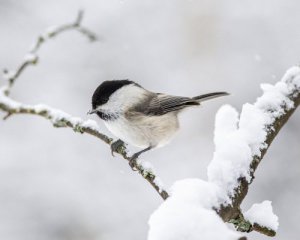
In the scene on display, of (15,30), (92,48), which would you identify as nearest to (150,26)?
(92,48)

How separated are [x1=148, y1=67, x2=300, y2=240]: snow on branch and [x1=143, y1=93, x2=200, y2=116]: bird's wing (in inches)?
51.3

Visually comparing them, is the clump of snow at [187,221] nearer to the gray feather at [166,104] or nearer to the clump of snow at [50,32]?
the clump of snow at [50,32]

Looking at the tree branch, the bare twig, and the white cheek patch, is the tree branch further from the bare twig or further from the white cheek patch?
the white cheek patch

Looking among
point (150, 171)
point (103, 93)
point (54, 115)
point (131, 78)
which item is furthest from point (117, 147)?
point (131, 78)

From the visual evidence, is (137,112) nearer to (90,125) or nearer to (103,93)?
(103,93)

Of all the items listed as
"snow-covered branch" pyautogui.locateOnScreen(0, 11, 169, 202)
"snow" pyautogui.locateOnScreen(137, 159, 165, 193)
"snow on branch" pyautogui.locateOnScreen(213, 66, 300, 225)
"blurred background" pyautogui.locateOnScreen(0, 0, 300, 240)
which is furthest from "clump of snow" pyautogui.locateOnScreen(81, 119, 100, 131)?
"blurred background" pyautogui.locateOnScreen(0, 0, 300, 240)

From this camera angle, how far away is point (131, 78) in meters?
7.00

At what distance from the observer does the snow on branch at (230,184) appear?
37.1 inches

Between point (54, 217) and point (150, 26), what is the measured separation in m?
3.41

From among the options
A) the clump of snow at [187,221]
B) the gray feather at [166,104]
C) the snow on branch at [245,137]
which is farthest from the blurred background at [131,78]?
the clump of snow at [187,221]

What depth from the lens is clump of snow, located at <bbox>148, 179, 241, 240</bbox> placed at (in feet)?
3.00

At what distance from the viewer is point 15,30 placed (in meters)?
7.81

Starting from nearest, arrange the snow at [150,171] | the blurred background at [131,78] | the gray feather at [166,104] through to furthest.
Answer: the snow at [150,171], the gray feather at [166,104], the blurred background at [131,78]

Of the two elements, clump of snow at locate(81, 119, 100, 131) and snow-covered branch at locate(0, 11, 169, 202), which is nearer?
snow-covered branch at locate(0, 11, 169, 202)
